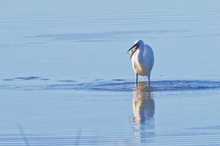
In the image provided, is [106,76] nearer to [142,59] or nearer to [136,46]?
[142,59]

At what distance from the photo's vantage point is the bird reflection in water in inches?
473

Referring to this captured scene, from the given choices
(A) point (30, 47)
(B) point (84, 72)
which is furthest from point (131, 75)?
(A) point (30, 47)

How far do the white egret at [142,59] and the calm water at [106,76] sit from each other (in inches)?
8.1

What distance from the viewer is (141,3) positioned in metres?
29.5

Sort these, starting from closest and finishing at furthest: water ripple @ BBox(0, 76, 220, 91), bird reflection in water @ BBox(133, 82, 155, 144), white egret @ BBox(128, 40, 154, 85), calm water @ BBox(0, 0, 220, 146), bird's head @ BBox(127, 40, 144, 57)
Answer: bird reflection in water @ BBox(133, 82, 155, 144) < calm water @ BBox(0, 0, 220, 146) < water ripple @ BBox(0, 76, 220, 91) < white egret @ BBox(128, 40, 154, 85) < bird's head @ BBox(127, 40, 144, 57)

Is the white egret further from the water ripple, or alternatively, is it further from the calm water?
the water ripple

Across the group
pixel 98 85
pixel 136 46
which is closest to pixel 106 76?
pixel 98 85

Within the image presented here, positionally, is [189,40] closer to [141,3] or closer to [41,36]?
[41,36]

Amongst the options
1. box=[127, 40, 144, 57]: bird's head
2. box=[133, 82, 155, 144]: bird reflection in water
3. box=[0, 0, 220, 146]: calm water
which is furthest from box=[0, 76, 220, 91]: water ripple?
box=[127, 40, 144, 57]: bird's head

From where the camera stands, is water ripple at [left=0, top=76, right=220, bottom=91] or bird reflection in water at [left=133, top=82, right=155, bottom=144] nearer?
bird reflection in water at [left=133, top=82, right=155, bottom=144]

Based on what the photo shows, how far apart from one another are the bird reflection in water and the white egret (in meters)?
0.38

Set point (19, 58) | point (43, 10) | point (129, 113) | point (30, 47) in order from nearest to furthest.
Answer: point (129, 113)
point (19, 58)
point (30, 47)
point (43, 10)

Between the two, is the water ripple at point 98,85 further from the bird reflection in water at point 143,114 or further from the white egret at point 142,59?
the white egret at point 142,59

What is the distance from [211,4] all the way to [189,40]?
7486 millimetres
